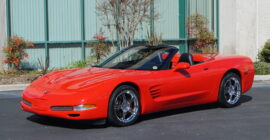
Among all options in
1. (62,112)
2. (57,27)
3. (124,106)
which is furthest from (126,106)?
(57,27)

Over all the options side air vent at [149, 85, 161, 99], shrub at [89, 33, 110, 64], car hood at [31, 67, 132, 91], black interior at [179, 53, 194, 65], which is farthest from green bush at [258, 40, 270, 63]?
car hood at [31, 67, 132, 91]

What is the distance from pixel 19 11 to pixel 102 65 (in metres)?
10.4

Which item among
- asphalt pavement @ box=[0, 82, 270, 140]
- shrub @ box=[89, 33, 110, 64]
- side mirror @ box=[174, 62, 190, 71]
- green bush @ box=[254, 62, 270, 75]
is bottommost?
asphalt pavement @ box=[0, 82, 270, 140]

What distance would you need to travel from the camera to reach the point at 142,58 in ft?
28.1

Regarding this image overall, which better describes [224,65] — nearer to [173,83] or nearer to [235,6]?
[173,83]

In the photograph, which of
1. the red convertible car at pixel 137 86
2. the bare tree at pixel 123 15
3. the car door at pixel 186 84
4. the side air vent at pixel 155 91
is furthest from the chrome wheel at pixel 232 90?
the bare tree at pixel 123 15

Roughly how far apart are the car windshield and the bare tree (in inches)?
376

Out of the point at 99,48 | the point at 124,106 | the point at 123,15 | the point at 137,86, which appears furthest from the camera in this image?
the point at 123,15

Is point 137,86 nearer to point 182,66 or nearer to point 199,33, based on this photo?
point 182,66

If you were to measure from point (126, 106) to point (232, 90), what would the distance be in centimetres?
282

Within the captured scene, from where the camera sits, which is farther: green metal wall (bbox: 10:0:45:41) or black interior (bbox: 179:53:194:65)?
green metal wall (bbox: 10:0:45:41)

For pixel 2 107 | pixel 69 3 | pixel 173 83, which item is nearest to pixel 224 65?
pixel 173 83

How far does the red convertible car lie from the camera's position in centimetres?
727

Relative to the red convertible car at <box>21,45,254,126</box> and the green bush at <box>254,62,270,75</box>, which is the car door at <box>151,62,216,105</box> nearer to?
the red convertible car at <box>21,45,254,126</box>
